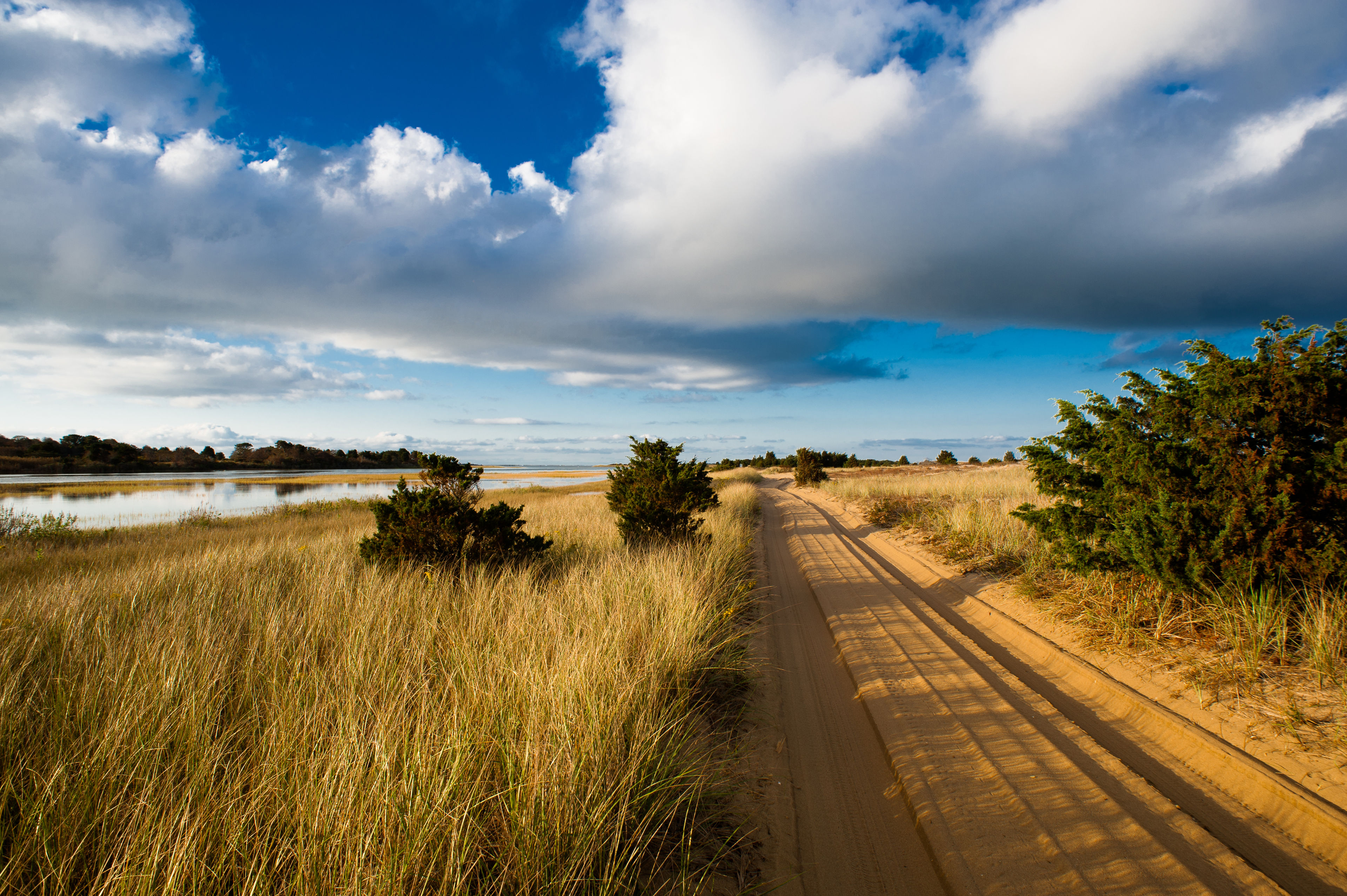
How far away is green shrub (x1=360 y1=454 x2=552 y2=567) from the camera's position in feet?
27.5

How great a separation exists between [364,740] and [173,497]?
43.6 m

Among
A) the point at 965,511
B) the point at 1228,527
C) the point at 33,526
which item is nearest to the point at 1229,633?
the point at 1228,527

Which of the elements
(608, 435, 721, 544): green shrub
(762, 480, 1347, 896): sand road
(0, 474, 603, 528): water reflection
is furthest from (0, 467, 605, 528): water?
(762, 480, 1347, 896): sand road

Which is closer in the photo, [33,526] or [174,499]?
[33,526]

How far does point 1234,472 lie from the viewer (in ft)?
17.5

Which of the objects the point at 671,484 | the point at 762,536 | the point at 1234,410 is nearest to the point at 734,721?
the point at 1234,410

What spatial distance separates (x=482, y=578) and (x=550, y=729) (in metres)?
4.18

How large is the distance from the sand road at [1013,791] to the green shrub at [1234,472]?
1775 mm

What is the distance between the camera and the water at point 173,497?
21.5 m

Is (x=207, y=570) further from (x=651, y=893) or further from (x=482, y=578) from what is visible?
(x=651, y=893)

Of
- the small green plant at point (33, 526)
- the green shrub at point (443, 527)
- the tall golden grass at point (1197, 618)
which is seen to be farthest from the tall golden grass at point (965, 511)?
the small green plant at point (33, 526)

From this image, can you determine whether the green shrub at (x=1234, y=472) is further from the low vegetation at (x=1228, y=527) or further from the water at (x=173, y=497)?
the water at (x=173, y=497)

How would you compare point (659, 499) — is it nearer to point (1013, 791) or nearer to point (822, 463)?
point (1013, 791)

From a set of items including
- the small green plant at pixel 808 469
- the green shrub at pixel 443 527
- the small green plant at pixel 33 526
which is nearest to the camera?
the green shrub at pixel 443 527
